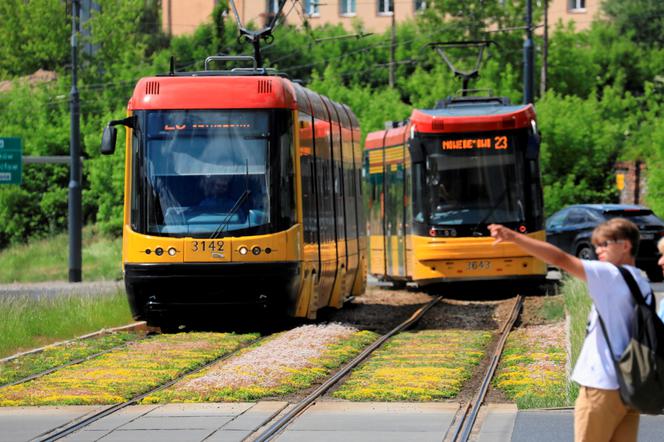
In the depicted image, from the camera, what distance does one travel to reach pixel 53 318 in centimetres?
2158

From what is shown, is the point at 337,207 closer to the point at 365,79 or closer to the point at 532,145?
the point at 532,145

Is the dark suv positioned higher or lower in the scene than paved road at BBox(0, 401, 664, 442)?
lower

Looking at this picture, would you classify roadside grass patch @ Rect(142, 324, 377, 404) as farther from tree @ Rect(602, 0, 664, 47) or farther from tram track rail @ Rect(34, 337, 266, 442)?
tree @ Rect(602, 0, 664, 47)

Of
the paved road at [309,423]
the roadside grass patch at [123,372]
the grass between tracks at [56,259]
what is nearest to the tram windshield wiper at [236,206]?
the roadside grass patch at [123,372]

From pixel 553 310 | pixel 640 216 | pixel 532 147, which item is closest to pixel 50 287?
pixel 640 216

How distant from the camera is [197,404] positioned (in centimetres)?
1255

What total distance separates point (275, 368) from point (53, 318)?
7355mm

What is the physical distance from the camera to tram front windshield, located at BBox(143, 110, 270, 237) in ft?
64.0

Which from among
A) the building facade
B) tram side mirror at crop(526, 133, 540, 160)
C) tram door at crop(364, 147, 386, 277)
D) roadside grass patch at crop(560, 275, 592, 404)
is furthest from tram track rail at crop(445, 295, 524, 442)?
the building facade

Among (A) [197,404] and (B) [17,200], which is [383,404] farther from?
(B) [17,200]

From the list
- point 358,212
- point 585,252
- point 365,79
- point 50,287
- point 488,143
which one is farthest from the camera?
point 365,79

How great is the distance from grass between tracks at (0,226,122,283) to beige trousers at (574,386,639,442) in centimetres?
3429

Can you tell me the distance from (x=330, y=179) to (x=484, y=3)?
50561 mm

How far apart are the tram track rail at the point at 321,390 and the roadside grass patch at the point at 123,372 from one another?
1512 mm
